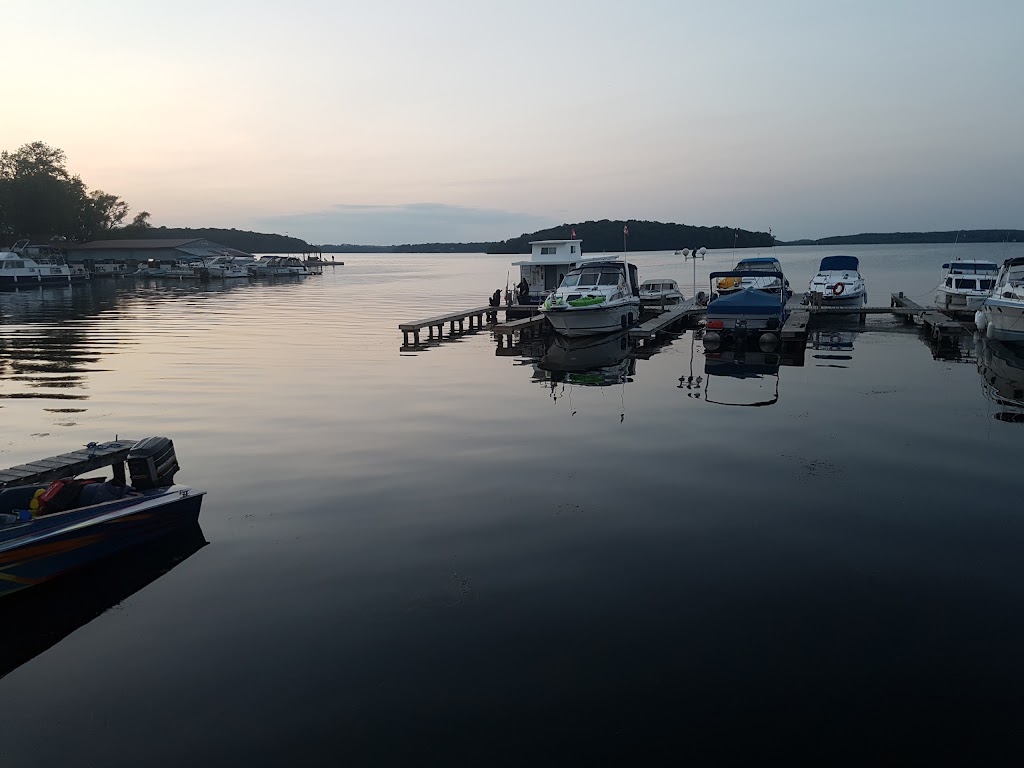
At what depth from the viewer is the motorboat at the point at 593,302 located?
2812 cm

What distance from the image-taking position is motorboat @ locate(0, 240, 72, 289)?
2689 inches

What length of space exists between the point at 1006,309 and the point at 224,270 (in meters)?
91.4

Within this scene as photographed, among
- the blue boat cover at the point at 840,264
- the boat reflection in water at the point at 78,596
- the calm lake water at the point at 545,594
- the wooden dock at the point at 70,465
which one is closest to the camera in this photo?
the calm lake water at the point at 545,594

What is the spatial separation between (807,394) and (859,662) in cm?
1243

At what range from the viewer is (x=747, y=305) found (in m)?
25.2

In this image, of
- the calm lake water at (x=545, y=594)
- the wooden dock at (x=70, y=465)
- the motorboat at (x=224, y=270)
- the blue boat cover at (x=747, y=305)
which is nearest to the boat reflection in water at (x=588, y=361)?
the blue boat cover at (x=747, y=305)

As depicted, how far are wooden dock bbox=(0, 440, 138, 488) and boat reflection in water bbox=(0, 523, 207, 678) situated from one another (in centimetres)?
167

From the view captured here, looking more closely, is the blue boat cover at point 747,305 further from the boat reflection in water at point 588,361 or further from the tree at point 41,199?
the tree at point 41,199

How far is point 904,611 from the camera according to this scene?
710 centimetres

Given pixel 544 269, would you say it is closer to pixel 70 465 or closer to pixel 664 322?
pixel 664 322

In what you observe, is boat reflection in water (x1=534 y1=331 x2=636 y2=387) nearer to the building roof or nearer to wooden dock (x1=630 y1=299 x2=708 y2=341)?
wooden dock (x1=630 y1=299 x2=708 y2=341)

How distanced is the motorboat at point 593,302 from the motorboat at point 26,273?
63.9m

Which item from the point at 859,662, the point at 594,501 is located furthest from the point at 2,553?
the point at 859,662

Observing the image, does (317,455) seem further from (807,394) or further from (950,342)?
(950,342)
